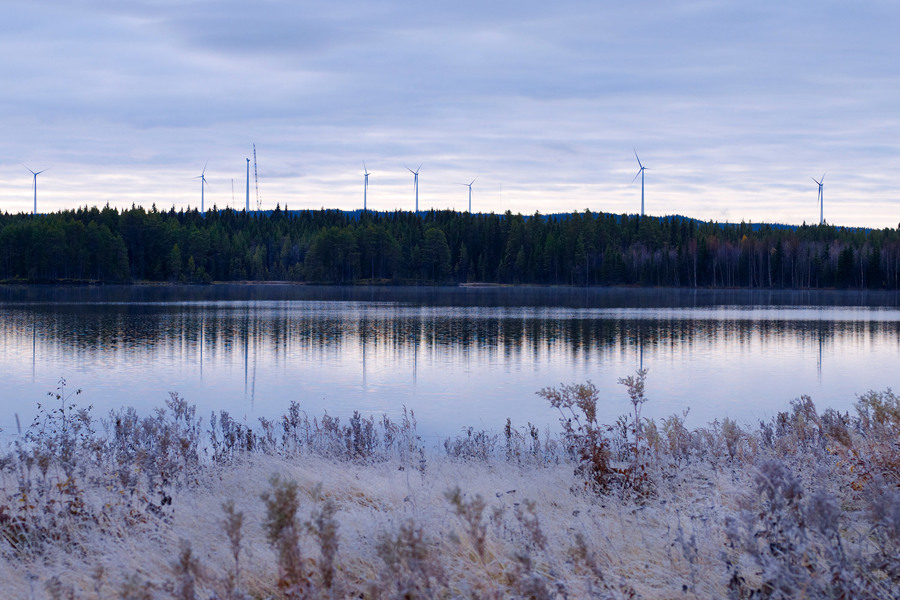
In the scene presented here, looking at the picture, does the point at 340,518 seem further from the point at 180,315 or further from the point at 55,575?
the point at 180,315

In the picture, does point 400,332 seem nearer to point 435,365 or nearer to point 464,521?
point 435,365

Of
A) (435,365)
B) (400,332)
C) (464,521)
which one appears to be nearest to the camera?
(464,521)

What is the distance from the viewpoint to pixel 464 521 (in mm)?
9672

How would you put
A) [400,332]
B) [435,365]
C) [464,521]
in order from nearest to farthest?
[464,521], [435,365], [400,332]

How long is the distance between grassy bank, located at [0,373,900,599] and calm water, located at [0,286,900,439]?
22.9 ft

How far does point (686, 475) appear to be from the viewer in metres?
13.7

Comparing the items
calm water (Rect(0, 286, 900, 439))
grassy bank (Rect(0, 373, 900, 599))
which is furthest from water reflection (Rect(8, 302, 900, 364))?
grassy bank (Rect(0, 373, 900, 599))

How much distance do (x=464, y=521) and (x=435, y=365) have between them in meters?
26.3

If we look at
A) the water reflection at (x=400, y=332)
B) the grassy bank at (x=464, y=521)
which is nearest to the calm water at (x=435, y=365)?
the water reflection at (x=400, y=332)

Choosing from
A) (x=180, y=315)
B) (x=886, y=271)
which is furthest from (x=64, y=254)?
(x=886, y=271)

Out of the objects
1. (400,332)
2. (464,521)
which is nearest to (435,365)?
(400,332)

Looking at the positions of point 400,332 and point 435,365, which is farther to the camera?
point 400,332

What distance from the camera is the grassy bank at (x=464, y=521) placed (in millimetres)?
7137

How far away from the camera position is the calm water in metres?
25.8
